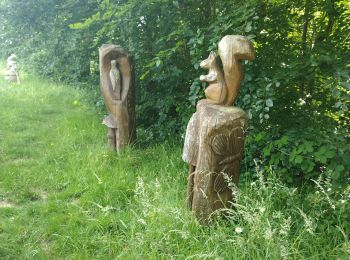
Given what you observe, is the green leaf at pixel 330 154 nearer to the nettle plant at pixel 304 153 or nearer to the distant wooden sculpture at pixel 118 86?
the nettle plant at pixel 304 153

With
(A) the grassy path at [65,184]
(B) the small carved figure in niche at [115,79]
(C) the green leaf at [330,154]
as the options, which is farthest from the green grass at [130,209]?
(B) the small carved figure in niche at [115,79]

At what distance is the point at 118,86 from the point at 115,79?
0.35 ft

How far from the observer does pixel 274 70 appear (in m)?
3.83

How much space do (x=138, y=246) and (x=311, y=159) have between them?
189cm

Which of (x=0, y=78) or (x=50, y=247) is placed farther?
(x=0, y=78)

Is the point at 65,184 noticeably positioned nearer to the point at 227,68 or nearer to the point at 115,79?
the point at 115,79

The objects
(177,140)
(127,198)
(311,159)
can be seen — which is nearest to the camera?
(311,159)

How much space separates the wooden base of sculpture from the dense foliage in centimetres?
26

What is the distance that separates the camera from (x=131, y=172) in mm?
4402

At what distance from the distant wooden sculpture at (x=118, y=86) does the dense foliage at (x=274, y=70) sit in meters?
0.45

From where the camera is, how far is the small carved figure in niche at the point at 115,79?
502 cm

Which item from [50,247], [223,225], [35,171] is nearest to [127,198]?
[50,247]

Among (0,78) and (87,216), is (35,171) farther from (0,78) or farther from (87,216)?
(0,78)

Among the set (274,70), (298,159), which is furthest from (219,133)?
(274,70)
